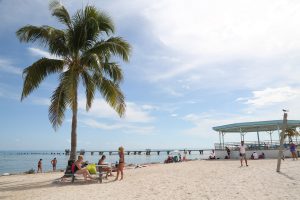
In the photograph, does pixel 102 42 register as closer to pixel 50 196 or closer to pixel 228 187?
pixel 50 196

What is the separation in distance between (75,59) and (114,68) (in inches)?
82.5

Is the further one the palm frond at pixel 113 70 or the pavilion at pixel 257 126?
the pavilion at pixel 257 126

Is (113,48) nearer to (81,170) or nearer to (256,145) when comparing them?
(81,170)

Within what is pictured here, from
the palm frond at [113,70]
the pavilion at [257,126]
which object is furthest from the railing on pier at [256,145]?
the palm frond at [113,70]

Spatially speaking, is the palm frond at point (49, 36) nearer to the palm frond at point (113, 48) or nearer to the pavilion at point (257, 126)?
the palm frond at point (113, 48)

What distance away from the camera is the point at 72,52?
14.8 metres

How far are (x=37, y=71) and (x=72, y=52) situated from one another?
6.43ft

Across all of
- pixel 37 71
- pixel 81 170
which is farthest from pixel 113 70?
pixel 81 170

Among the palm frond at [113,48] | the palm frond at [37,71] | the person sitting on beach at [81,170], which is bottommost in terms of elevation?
the person sitting on beach at [81,170]

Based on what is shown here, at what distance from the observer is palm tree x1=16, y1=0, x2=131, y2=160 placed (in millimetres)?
14398

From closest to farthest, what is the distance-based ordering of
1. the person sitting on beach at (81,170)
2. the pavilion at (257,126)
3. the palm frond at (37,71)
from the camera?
the person sitting on beach at (81,170) → the palm frond at (37,71) → the pavilion at (257,126)

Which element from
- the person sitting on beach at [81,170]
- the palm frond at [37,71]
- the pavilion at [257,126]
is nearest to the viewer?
the person sitting on beach at [81,170]

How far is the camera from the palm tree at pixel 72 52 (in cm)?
1440

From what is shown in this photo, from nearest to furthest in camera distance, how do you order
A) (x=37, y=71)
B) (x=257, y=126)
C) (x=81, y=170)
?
(x=81, y=170), (x=37, y=71), (x=257, y=126)
